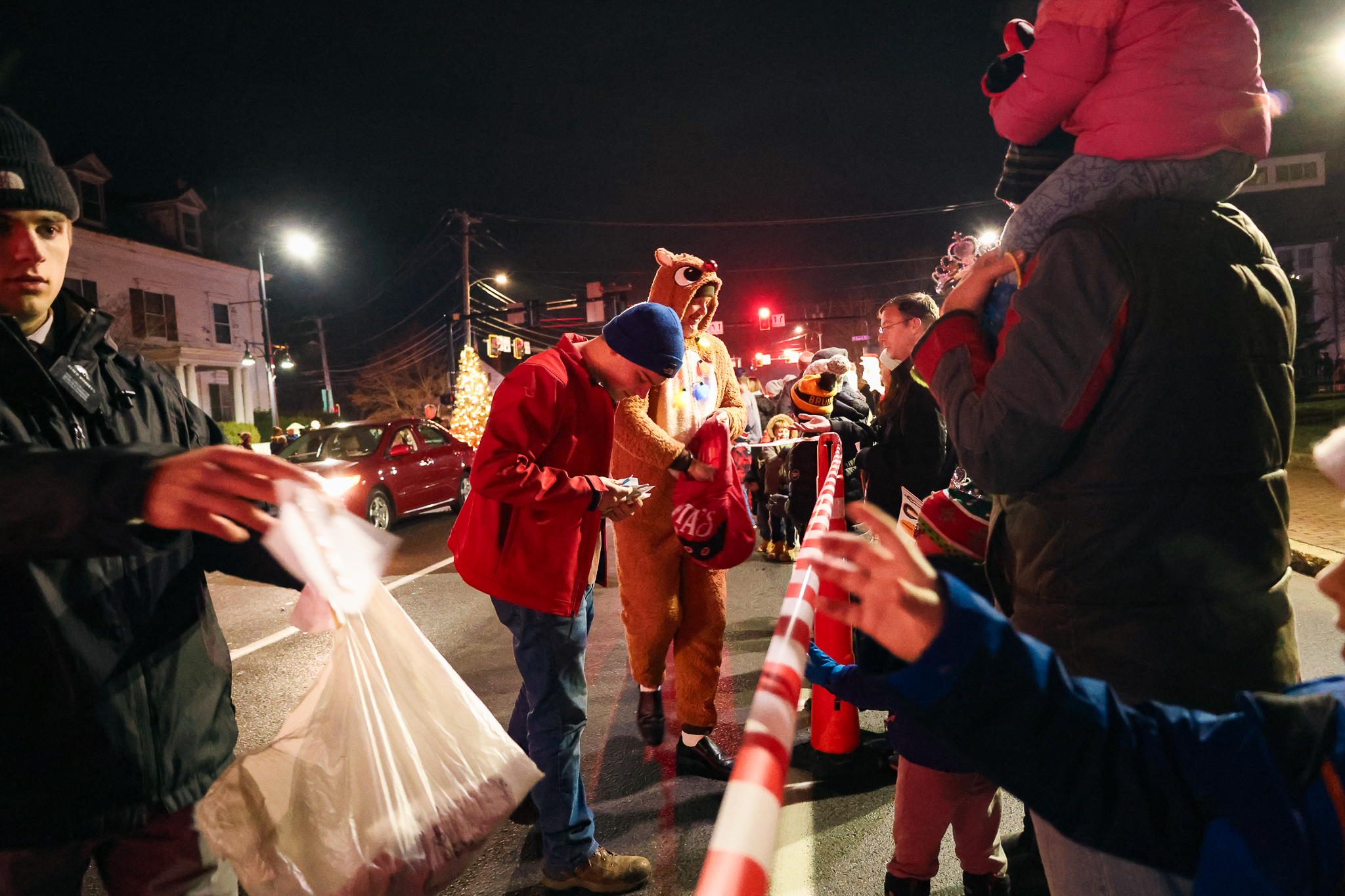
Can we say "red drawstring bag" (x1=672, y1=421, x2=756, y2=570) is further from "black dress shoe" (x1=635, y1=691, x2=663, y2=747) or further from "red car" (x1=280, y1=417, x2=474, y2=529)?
"red car" (x1=280, y1=417, x2=474, y2=529)

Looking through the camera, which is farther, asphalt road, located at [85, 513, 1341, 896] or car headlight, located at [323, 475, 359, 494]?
asphalt road, located at [85, 513, 1341, 896]

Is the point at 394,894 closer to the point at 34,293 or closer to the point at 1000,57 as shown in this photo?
the point at 34,293

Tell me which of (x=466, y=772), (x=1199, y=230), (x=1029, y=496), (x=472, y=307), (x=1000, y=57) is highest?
(x=472, y=307)

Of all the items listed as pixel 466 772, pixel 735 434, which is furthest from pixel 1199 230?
pixel 735 434

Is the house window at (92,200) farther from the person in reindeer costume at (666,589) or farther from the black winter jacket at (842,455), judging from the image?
the person in reindeer costume at (666,589)

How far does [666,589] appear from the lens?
3545mm

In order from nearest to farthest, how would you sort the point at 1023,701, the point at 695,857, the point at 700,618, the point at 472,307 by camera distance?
the point at 1023,701 < the point at 695,857 < the point at 700,618 < the point at 472,307

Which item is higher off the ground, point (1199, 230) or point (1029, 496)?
point (1199, 230)

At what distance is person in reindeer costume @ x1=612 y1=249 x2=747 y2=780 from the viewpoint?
3.41 metres

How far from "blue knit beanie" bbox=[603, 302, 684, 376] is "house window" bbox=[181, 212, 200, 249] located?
37966 mm

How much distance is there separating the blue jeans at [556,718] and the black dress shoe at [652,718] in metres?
1.19

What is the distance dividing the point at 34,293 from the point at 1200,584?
7.69 feet

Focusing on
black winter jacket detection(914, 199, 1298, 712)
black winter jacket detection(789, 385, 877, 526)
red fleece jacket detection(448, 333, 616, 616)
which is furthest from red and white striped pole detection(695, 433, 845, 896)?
black winter jacket detection(789, 385, 877, 526)

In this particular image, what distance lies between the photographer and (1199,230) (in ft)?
4.06
